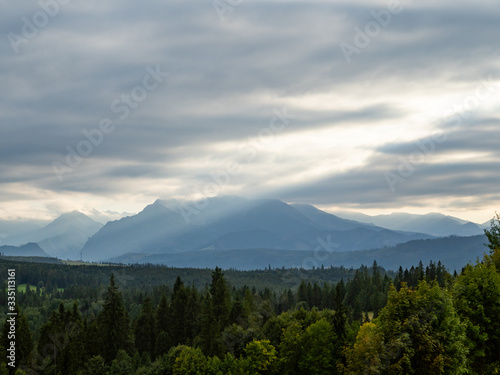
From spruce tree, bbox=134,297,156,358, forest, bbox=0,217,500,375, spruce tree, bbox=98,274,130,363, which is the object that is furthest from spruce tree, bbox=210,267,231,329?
spruce tree, bbox=98,274,130,363

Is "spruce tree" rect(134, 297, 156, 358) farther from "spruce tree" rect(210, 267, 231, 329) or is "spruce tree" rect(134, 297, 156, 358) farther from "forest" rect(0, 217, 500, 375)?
"spruce tree" rect(210, 267, 231, 329)

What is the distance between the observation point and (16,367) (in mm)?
104812

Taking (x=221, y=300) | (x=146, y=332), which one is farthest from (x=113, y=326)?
(x=221, y=300)

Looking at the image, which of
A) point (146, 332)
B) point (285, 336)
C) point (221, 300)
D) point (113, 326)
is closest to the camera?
point (285, 336)

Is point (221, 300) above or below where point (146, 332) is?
above

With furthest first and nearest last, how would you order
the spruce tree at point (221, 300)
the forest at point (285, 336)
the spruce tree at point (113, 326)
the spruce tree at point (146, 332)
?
1. the spruce tree at point (146, 332)
2. the spruce tree at point (221, 300)
3. the spruce tree at point (113, 326)
4. the forest at point (285, 336)

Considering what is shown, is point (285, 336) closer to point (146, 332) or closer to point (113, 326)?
point (113, 326)

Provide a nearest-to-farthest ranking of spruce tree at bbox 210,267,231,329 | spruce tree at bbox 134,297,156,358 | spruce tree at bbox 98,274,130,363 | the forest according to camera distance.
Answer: the forest
spruce tree at bbox 98,274,130,363
spruce tree at bbox 210,267,231,329
spruce tree at bbox 134,297,156,358

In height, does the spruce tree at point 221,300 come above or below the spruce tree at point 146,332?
above

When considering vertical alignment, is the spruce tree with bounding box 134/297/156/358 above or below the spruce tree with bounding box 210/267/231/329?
below

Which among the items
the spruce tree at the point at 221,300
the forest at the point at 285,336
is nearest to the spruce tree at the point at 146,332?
the forest at the point at 285,336

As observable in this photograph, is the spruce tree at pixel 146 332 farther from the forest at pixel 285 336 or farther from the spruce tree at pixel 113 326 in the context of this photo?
the spruce tree at pixel 113 326

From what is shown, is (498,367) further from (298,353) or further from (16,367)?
(16,367)

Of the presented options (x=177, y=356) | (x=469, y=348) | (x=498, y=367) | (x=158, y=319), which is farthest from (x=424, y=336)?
(x=158, y=319)
